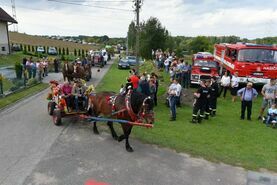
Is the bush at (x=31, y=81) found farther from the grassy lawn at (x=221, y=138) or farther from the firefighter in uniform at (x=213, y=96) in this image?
the firefighter in uniform at (x=213, y=96)

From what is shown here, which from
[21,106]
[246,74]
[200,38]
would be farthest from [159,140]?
[200,38]

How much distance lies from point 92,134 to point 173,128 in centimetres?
284

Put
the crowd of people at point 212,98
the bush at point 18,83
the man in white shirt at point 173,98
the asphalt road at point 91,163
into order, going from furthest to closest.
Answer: the bush at point 18,83
the man in white shirt at point 173,98
the crowd of people at point 212,98
the asphalt road at point 91,163

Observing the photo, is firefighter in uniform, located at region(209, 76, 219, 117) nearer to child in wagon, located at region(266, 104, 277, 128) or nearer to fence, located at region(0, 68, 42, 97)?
child in wagon, located at region(266, 104, 277, 128)

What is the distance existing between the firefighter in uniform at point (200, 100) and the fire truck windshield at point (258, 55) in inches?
269

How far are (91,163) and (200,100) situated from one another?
5.20 m

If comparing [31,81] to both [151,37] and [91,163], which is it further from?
[151,37]

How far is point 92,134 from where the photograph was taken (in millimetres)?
9117

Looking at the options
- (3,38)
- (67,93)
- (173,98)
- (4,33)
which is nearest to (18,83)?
(67,93)

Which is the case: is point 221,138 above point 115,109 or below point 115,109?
below

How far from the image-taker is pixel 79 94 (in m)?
10.1

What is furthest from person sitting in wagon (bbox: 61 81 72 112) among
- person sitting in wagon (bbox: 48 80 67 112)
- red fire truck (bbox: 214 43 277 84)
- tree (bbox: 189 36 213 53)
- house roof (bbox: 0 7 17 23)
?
tree (bbox: 189 36 213 53)

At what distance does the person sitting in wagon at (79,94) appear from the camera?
9922 millimetres

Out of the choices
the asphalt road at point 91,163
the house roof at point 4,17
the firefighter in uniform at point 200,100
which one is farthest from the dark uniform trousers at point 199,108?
the house roof at point 4,17
